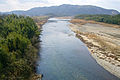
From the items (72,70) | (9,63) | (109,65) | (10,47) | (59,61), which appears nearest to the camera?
(9,63)

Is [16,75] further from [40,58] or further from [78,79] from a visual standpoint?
[40,58]

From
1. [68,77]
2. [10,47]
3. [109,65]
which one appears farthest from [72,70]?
[10,47]

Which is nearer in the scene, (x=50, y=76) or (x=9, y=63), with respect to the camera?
(x=9, y=63)

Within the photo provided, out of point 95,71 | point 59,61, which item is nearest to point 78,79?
point 95,71

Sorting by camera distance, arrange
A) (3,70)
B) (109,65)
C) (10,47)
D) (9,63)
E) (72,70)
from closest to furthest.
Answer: (3,70), (9,63), (10,47), (72,70), (109,65)

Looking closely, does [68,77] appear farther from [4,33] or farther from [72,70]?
[4,33]

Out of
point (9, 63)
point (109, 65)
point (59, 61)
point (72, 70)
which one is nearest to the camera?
point (9, 63)

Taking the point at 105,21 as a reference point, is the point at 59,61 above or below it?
below

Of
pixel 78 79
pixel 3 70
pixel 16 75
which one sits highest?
pixel 3 70

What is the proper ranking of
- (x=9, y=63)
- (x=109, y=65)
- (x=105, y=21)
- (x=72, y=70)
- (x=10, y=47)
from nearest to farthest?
(x=9, y=63), (x=10, y=47), (x=72, y=70), (x=109, y=65), (x=105, y=21)
